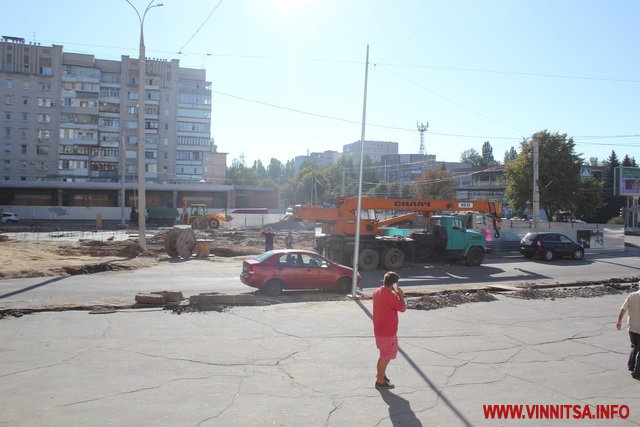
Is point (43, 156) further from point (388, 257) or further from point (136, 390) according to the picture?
point (136, 390)

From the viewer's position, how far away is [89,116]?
8456cm

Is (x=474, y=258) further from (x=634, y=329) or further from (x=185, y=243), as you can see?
(x=634, y=329)

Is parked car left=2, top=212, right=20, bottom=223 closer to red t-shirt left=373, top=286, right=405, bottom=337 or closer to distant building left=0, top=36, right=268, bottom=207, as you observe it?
distant building left=0, top=36, right=268, bottom=207

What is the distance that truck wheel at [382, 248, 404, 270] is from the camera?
74.1 ft

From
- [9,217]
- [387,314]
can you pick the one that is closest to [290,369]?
[387,314]

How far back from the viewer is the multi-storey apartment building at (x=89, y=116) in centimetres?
8231

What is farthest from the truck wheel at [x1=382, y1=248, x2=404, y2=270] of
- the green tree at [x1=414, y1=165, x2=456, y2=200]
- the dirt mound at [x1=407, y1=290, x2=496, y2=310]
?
the green tree at [x1=414, y1=165, x2=456, y2=200]

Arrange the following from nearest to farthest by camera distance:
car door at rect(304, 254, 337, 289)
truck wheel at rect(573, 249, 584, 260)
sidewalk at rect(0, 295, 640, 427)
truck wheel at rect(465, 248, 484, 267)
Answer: sidewalk at rect(0, 295, 640, 427) < car door at rect(304, 254, 337, 289) < truck wheel at rect(465, 248, 484, 267) < truck wheel at rect(573, 249, 584, 260)

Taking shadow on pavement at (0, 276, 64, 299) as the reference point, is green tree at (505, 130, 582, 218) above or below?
above

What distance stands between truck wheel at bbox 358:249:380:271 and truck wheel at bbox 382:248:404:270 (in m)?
0.47

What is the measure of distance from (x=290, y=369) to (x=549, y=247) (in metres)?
24.6

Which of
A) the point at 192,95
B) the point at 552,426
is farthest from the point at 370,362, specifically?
the point at 192,95

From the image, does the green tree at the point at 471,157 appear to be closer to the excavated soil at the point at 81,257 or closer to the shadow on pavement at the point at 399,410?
the excavated soil at the point at 81,257

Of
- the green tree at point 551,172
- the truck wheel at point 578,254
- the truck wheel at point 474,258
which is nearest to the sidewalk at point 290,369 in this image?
the truck wheel at point 474,258
